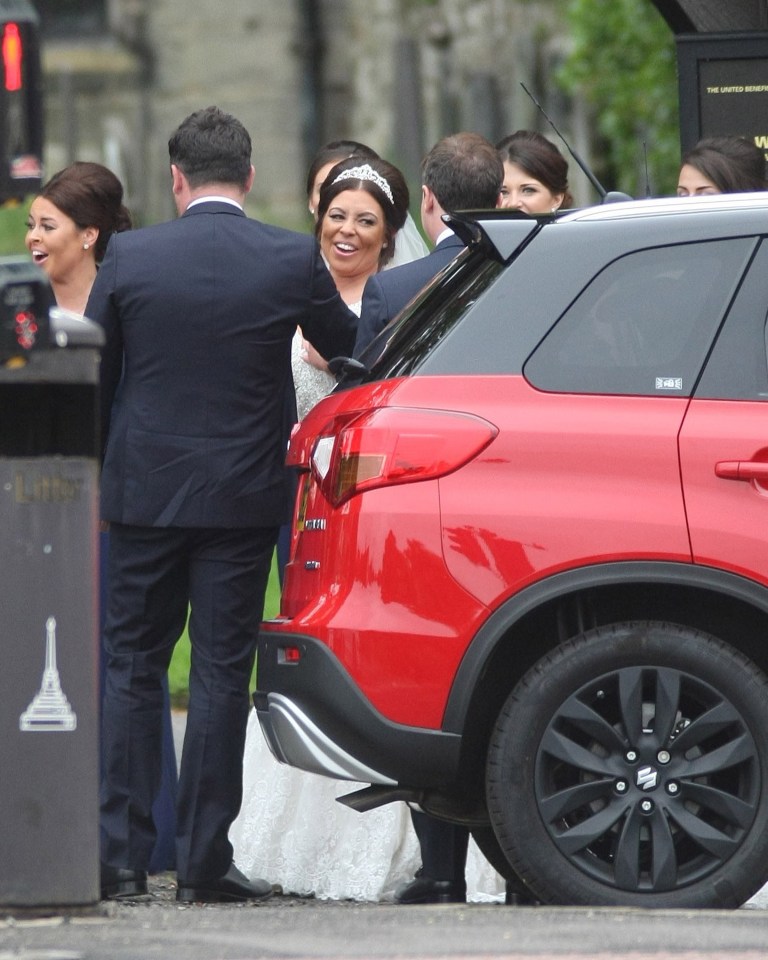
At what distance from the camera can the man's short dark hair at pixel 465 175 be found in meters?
6.60

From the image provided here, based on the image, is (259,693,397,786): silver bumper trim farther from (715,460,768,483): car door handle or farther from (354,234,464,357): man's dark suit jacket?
(354,234,464,357): man's dark suit jacket

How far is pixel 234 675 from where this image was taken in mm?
6246

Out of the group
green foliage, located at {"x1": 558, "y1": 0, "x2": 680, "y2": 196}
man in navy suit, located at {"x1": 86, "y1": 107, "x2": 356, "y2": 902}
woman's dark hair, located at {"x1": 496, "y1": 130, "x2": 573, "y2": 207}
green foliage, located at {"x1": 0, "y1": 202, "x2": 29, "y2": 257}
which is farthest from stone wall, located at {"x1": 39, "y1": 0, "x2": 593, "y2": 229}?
man in navy suit, located at {"x1": 86, "y1": 107, "x2": 356, "y2": 902}

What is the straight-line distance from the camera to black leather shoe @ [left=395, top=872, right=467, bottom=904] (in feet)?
20.8

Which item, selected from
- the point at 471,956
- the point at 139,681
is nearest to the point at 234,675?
the point at 139,681

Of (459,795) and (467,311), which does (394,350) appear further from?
(459,795)

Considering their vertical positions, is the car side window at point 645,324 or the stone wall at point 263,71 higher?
the stone wall at point 263,71

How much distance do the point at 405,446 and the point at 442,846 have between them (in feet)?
5.50

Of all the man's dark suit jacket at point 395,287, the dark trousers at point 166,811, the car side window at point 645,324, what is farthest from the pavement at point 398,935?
the man's dark suit jacket at point 395,287

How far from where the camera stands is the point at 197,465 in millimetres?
6055

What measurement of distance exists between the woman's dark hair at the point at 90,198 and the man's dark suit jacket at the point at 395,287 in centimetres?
105

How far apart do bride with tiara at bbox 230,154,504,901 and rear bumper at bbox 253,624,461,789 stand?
1376 mm

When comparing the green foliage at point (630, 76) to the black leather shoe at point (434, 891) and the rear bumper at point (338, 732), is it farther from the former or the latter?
the rear bumper at point (338, 732)

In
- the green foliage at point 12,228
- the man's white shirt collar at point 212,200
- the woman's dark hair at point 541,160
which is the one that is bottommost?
the man's white shirt collar at point 212,200
